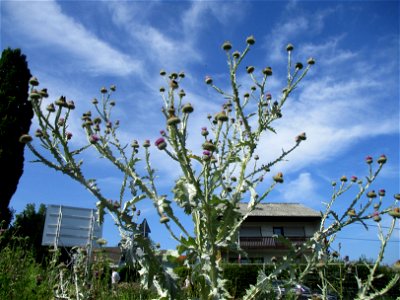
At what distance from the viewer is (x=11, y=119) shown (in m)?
15.2

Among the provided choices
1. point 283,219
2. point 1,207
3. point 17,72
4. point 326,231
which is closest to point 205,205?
point 326,231

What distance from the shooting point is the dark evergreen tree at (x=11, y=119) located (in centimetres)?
1502

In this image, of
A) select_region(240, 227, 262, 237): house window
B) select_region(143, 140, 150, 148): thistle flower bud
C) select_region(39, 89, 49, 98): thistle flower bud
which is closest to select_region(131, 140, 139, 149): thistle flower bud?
select_region(143, 140, 150, 148): thistle flower bud

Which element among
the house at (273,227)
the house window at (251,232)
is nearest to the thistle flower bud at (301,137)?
the house at (273,227)

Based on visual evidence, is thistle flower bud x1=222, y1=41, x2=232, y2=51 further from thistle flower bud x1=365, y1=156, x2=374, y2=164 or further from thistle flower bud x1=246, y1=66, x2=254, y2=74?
thistle flower bud x1=365, y1=156, x2=374, y2=164

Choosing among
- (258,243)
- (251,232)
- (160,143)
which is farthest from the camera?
(251,232)

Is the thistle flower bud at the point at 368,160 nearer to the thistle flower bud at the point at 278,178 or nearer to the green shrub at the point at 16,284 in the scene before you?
the thistle flower bud at the point at 278,178

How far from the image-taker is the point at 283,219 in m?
37.8

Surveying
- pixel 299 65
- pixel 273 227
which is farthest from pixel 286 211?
pixel 299 65

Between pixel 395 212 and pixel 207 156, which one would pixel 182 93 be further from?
pixel 395 212

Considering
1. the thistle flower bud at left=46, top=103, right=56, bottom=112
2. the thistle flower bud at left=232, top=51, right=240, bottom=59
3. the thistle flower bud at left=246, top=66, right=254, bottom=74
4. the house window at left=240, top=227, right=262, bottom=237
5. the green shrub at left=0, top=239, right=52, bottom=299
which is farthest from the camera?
the house window at left=240, top=227, right=262, bottom=237

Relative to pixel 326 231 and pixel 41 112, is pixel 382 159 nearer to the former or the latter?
pixel 326 231

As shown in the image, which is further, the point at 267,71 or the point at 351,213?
the point at 267,71

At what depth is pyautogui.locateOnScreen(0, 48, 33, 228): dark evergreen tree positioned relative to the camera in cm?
1502
